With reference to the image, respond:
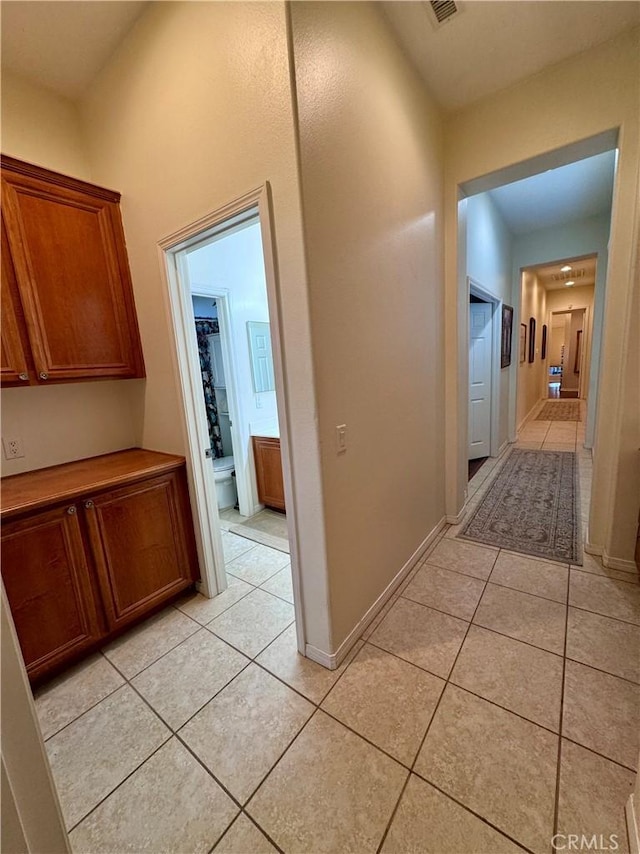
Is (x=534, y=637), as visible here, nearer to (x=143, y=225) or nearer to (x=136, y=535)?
(x=136, y=535)

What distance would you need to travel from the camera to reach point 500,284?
4.41 meters

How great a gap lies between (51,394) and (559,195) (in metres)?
5.13

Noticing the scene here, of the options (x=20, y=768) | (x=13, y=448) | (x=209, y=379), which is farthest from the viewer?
(x=209, y=379)

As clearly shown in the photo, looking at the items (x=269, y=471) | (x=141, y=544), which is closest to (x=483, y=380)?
(x=269, y=471)

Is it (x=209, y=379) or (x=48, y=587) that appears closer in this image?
(x=48, y=587)

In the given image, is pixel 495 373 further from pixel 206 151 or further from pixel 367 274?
pixel 206 151

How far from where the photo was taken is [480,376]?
4215mm

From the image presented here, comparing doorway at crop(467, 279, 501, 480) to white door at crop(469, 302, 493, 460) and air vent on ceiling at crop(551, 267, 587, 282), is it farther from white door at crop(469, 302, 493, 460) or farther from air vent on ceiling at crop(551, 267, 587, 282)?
air vent on ceiling at crop(551, 267, 587, 282)

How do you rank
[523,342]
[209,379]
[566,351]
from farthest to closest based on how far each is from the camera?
[566,351], [523,342], [209,379]

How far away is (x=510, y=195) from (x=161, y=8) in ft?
11.9

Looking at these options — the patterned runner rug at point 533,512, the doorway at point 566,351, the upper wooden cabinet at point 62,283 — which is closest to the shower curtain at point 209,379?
the upper wooden cabinet at point 62,283

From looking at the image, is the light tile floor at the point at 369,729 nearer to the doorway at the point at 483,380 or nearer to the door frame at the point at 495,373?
the doorway at the point at 483,380

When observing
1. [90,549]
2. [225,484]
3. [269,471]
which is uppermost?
[90,549]

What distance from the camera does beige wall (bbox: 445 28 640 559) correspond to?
6.18 feet
